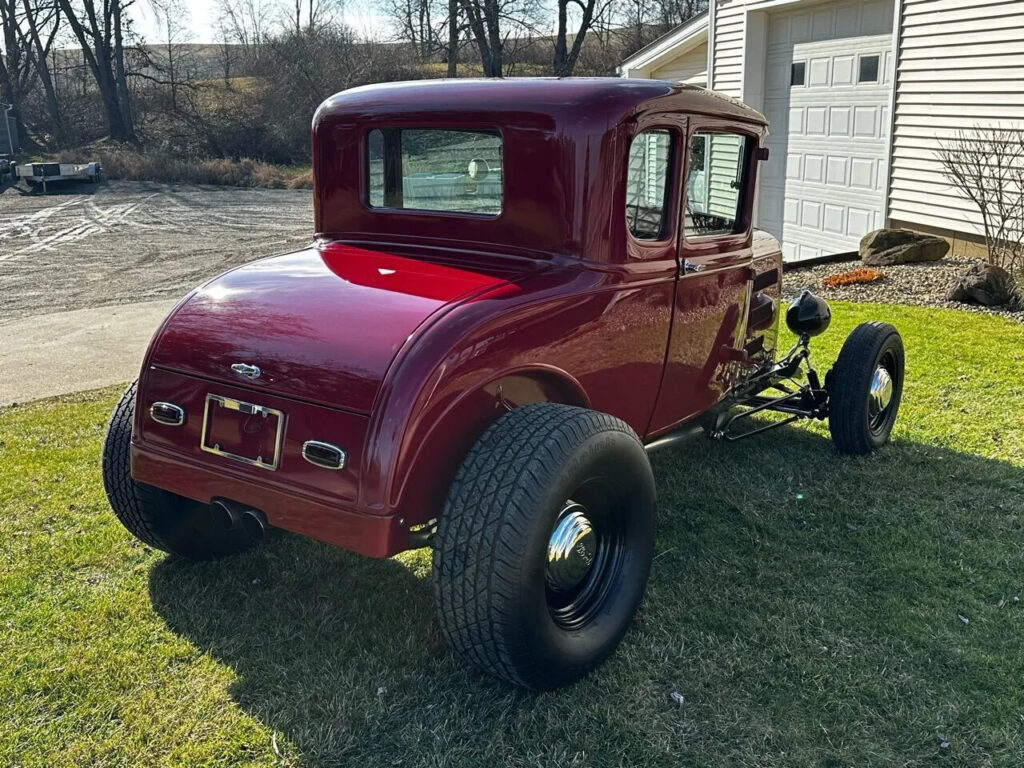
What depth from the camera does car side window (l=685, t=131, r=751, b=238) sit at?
12.7ft

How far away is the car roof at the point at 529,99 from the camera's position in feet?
10.8

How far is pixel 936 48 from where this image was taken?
10.3 metres

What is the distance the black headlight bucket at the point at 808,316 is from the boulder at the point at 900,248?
605cm

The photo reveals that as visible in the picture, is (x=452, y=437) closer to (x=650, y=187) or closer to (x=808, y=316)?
(x=650, y=187)

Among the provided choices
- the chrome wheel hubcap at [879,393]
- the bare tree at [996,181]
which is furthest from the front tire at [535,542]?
the bare tree at [996,181]

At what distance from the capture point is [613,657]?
313 centimetres

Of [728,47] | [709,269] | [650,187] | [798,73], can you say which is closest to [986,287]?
[798,73]

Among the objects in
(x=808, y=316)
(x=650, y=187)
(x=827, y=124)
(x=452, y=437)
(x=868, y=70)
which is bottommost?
(x=452, y=437)

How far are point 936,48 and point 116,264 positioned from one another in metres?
11.3

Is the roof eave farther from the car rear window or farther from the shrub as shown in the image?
the car rear window

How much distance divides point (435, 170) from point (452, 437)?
1.33 metres

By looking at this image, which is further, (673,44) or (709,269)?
(673,44)

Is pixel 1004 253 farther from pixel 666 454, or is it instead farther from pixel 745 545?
pixel 745 545

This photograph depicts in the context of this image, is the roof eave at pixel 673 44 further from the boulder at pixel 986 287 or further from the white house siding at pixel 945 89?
the boulder at pixel 986 287
